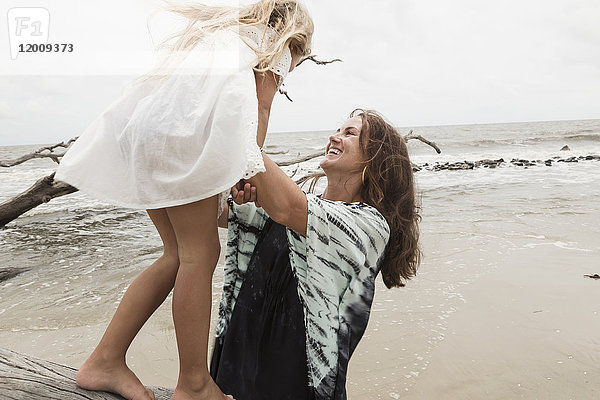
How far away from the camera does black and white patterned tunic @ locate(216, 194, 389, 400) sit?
1922 mm

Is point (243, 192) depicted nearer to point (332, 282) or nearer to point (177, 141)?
point (177, 141)

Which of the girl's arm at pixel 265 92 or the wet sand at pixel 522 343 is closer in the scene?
the girl's arm at pixel 265 92

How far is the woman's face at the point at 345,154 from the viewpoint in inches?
90.7

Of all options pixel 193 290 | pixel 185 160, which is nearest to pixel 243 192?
pixel 185 160

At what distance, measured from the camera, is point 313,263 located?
6.32 ft

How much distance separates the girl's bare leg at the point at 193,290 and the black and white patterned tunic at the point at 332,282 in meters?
0.36

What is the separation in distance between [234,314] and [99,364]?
0.55 meters

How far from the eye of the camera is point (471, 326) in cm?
437

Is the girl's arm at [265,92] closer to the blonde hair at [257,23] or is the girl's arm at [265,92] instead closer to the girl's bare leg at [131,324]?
the blonde hair at [257,23]

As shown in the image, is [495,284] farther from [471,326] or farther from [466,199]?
[466,199]

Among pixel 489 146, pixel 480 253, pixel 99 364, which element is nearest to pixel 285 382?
pixel 99 364

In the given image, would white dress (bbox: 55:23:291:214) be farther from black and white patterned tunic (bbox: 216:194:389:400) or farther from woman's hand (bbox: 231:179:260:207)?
black and white patterned tunic (bbox: 216:194:389:400)

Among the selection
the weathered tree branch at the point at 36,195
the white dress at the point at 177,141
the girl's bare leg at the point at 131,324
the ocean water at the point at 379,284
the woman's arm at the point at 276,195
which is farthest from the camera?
the weathered tree branch at the point at 36,195

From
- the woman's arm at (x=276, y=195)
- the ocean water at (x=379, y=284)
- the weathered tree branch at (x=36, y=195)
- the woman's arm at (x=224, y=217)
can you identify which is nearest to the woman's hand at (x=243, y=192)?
the woman's arm at (x=276, y=195)
